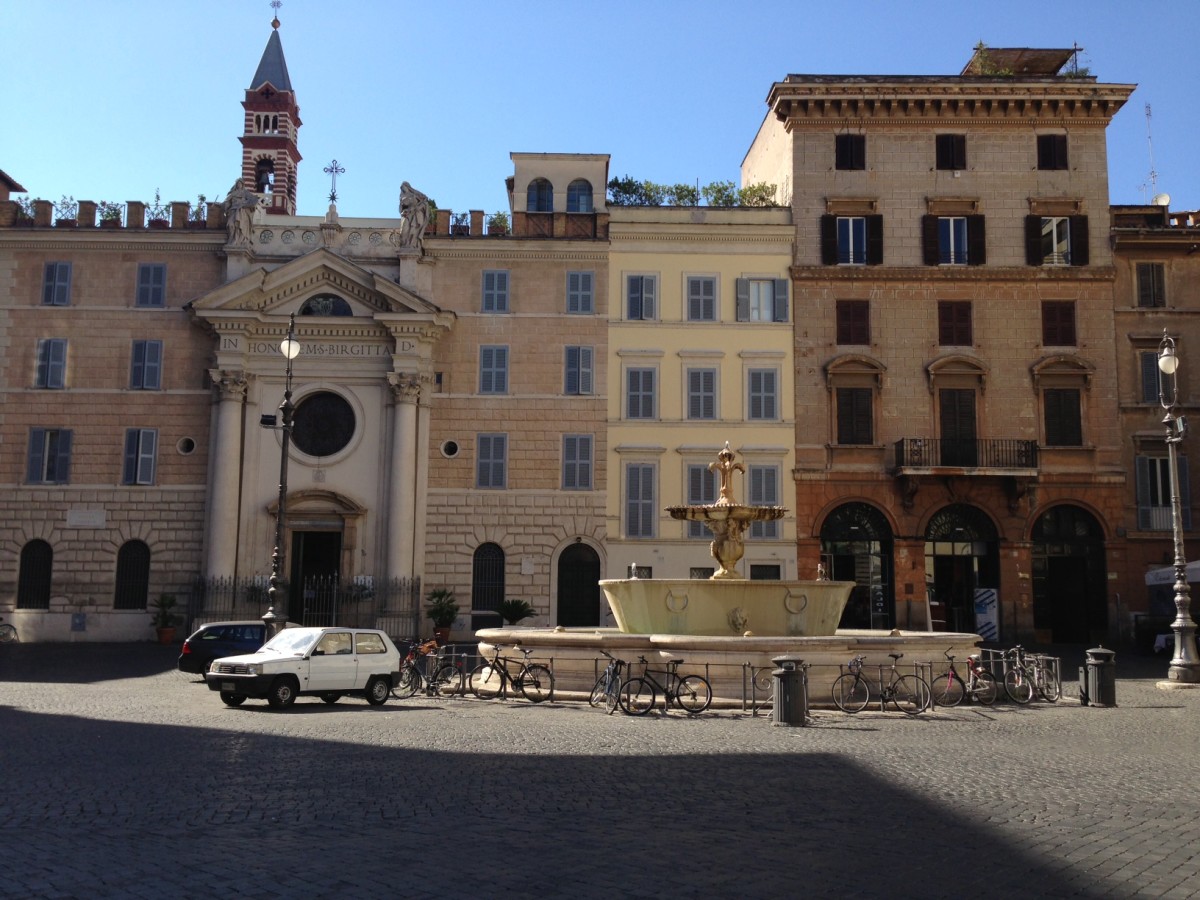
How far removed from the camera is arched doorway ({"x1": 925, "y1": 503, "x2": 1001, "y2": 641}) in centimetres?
3634

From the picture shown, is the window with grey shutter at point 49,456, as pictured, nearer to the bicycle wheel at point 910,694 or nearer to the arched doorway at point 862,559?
the arched doorway at point 862,559

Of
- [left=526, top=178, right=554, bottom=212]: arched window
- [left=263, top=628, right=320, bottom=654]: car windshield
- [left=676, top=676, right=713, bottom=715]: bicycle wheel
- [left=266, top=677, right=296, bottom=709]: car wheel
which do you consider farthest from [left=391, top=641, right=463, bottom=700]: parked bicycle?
[left=526, top=178, right=554, bottom=212]: arched window

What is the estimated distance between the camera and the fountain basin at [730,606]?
20.3m

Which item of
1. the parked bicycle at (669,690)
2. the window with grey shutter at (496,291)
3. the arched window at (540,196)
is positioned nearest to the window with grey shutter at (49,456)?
the window with grey shutter at (496,291)

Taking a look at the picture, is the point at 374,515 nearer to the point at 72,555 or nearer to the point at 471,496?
the point at 471,496

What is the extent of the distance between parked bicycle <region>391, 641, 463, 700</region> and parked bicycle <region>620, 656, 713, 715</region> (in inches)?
159

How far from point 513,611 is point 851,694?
720 inches

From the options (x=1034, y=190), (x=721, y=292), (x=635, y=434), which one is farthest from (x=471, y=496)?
(x=1034, y=190)

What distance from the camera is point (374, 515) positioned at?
36.2 meters

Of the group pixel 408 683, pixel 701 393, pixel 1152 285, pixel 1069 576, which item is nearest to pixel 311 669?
pixel 408 683

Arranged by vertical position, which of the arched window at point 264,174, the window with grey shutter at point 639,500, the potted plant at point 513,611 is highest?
the arched window at point 264,174

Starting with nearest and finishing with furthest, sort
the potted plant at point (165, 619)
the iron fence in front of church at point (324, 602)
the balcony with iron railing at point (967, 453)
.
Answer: the potted plant at point (165, 619)
the iron fence in front of church at point (324, 602)
the balcony with iron railing at point (967, 453)

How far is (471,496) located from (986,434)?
16148 millimetres

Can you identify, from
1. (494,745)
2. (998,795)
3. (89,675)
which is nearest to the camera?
(998,795)
